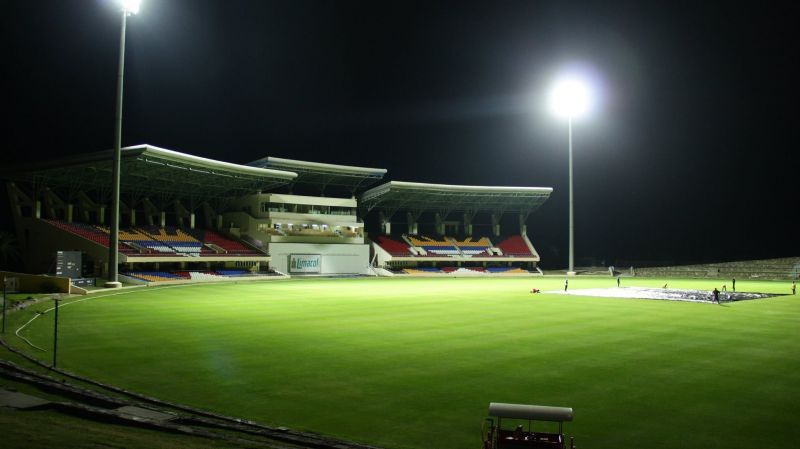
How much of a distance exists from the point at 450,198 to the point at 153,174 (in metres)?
40.5

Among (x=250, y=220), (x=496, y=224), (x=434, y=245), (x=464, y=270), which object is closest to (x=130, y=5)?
(x=250, y=220)

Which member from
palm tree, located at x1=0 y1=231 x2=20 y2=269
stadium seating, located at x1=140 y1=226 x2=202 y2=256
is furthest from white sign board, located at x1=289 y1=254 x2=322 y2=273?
palm tree, located at x1=0 y1=231 x2=20 y2=269

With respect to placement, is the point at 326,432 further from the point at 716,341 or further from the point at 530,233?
the point at 530,233

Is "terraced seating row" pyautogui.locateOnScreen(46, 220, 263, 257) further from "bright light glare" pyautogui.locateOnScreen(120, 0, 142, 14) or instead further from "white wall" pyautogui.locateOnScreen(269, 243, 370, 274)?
"bright light glare" pyautogui.locateOnScreen(120, 0, 142, 14)

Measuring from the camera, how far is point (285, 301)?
105 ft

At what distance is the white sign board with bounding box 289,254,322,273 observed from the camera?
222 feet

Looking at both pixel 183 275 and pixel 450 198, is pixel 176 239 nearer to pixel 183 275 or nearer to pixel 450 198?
pixel 183 275

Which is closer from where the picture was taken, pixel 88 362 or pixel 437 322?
pixel 88 362

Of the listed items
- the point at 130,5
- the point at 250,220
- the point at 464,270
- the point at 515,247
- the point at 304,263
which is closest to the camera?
the point at 130,5

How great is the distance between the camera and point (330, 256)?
70688mm

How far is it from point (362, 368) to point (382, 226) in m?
70.2

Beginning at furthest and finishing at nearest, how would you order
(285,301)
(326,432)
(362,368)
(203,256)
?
(203,256)
(285,301)
(362,368)
(326,432)

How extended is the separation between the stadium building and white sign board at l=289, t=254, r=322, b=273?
125mm

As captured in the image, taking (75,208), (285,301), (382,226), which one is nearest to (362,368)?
(285,301)
